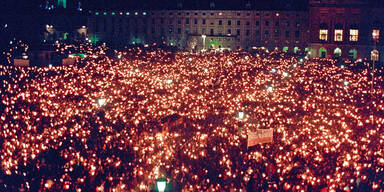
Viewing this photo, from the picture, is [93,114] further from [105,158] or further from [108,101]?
[105,158]

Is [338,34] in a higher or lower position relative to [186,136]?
higher

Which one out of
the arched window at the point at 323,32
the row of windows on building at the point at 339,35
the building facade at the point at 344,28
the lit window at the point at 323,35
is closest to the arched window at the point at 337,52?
the building facade at the point at 344,28

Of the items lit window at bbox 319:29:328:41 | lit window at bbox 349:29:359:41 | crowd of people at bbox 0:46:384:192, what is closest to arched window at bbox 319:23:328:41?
lit window at bbox 319:29:328:41

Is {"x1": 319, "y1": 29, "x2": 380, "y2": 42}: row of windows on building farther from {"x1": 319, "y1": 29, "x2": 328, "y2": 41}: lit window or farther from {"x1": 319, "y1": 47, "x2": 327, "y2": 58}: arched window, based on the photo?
{"x1": 319, "y1": 47, "x2": 327, "y2": 58}: arched window

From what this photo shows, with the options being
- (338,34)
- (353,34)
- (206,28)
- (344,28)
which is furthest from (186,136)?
(206,28)

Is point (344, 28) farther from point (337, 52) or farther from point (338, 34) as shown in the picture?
point (337, 52)

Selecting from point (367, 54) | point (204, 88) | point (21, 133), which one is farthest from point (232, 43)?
point (21, 133)

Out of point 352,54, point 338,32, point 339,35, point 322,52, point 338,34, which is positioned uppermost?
point 338,32
